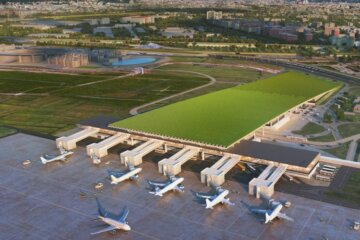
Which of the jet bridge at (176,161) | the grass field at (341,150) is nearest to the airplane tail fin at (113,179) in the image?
the jet bridge at (176,161)

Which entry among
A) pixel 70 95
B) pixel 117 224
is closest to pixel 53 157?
pixel 117 224

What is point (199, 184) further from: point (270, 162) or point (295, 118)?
point (295, 118)

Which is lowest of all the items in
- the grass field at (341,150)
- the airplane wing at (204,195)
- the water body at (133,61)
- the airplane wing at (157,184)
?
the grass field at (341,150)

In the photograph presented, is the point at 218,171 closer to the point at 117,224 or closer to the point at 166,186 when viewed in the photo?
the point at 166,186

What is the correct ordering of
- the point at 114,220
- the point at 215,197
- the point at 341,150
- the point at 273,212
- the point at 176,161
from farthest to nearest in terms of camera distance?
1. the point at 341,150
2. the point at 176,161
3. the point at 215,197
4. the point at 273,212
5. the point at 114,220

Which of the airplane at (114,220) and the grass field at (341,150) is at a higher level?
the airplane at (114,220)

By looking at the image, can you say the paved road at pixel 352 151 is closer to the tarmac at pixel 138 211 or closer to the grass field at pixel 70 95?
the tarmac at pixel 138 211

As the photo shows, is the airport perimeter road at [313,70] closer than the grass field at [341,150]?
No
